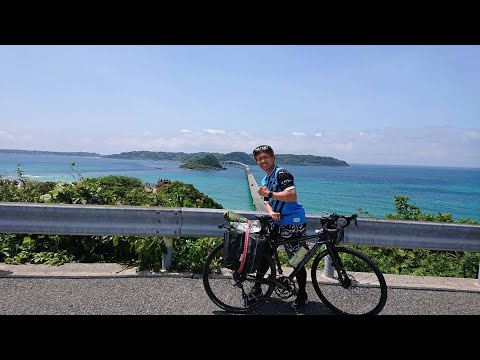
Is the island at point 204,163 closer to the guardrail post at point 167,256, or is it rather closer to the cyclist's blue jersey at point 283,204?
the guardrail post at point 167,256

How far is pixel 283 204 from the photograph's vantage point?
312 cm

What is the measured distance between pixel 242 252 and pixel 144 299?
50.4 inches

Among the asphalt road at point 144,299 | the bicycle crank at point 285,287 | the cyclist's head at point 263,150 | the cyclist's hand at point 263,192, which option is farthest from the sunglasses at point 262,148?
the asphalt road at point 144,299

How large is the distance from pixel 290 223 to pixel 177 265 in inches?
73.6

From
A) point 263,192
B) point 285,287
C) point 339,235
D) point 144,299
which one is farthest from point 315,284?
point 144,299

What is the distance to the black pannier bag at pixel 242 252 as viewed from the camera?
295 cm

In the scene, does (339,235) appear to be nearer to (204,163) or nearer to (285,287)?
(285,287)

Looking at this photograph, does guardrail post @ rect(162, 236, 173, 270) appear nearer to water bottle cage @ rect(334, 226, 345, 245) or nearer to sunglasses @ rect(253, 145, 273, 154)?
sunglasses @ rect(253, 145, 273, 154)

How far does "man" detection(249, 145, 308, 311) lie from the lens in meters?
3.04

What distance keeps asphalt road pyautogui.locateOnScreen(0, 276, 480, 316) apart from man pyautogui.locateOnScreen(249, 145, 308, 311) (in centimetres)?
24

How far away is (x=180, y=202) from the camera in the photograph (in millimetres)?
5758
